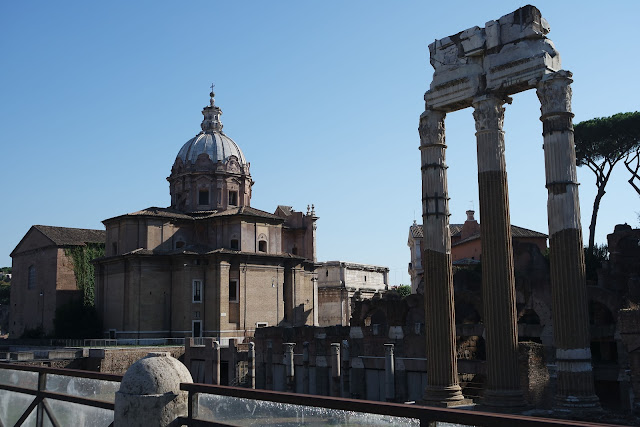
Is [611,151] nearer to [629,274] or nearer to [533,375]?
[629,274]

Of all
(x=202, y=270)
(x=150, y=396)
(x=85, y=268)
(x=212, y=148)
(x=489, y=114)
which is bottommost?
(x=150, y=396)

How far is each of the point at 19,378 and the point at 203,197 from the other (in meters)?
41.6

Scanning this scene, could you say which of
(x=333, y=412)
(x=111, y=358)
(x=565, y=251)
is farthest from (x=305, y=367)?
(x=333, y=412)

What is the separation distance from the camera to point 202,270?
4197cm

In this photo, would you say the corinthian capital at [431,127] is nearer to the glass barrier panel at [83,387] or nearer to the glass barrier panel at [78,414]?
the glass barrier panel at [83,387]

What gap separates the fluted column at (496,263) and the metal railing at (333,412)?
10.0 m

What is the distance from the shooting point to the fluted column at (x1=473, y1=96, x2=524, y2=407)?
13430mm

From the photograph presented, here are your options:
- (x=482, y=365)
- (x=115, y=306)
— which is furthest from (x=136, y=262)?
(x=482, y=365)

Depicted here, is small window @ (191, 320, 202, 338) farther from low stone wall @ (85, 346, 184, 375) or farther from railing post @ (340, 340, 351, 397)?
railing post @ (340, 340, 351, 397)

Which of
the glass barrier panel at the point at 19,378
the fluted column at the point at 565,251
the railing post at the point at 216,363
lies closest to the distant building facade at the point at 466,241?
the railing post at the point at 216,363

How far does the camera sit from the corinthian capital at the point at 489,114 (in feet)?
46.0

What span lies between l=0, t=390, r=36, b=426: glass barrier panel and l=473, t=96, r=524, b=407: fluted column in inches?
380

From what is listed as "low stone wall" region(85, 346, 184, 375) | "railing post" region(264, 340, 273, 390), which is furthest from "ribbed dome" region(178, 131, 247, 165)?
"railing post" region(264, 340, 273, 390)

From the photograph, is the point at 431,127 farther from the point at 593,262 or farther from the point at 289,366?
the point at 593,262
